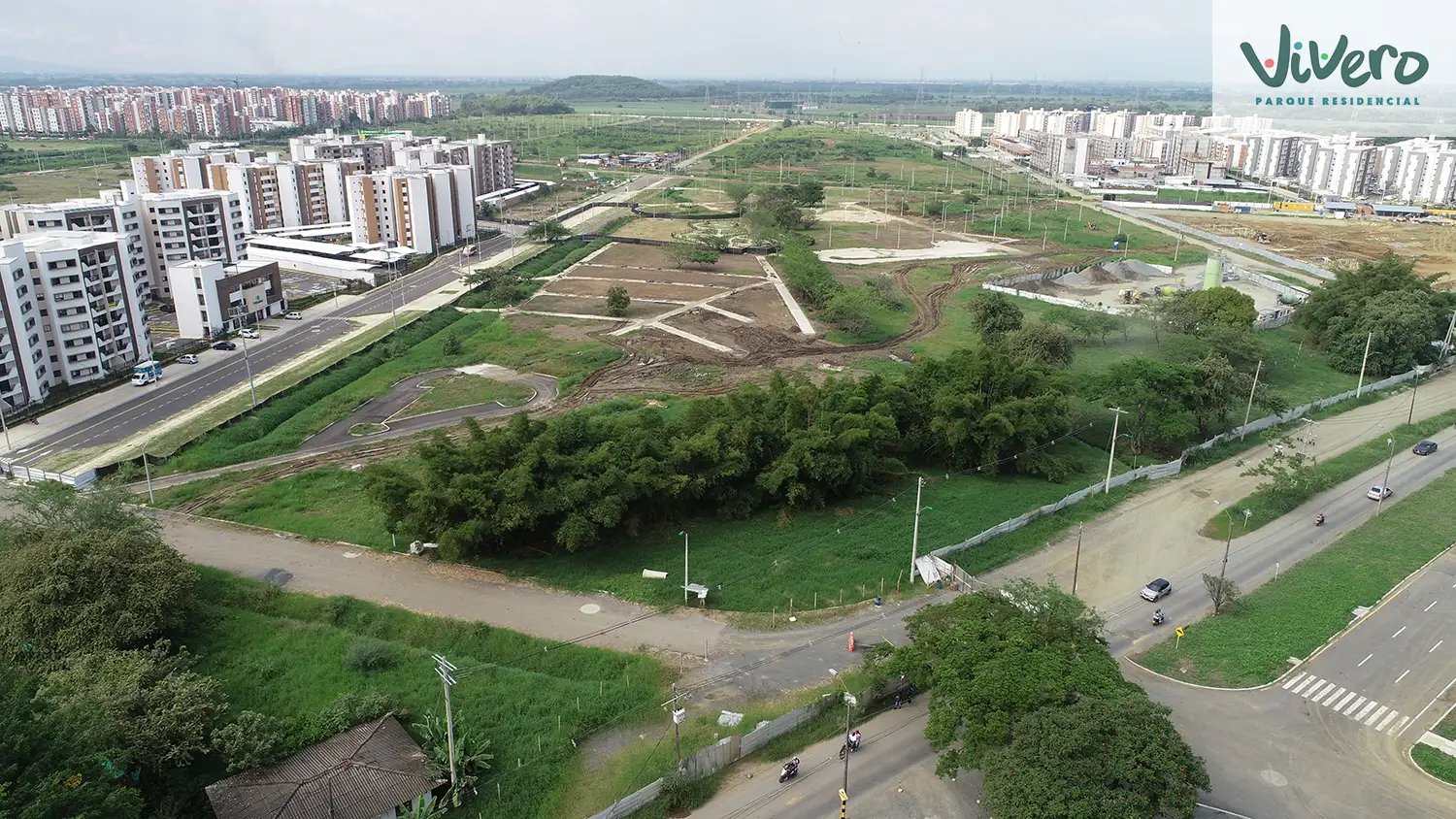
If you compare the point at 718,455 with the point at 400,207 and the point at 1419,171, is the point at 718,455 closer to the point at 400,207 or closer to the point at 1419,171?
the point at 400,207

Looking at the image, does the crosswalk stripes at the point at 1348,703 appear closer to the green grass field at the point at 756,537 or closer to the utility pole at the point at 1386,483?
the green grass field at the point at 756,537

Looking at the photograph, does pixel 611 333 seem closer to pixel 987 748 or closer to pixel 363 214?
pixel 363 214

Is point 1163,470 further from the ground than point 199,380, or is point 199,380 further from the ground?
point 199,380

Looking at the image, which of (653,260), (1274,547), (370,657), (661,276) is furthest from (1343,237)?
(370,657)

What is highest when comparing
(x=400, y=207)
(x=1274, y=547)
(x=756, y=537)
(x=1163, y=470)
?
(x=400, y=207)

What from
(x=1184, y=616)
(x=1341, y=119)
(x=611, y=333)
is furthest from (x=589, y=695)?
(x=1341, y=119)

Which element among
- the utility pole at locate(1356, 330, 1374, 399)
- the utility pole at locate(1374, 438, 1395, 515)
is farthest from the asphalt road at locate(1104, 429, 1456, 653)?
the utility pole at locate(1356, 330, 1374, 399)
